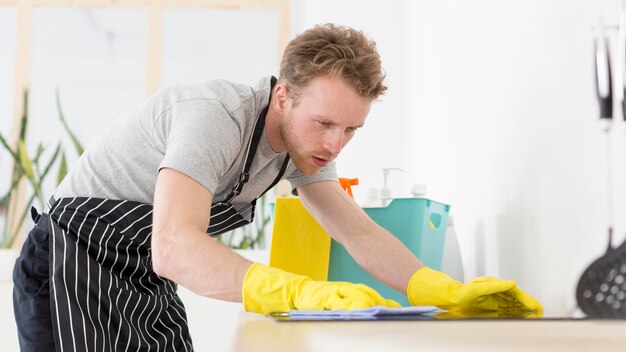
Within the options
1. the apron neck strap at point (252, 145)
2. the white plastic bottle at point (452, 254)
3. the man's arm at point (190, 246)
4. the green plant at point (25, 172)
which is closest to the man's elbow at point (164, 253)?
the man's arm at point (190, 246)

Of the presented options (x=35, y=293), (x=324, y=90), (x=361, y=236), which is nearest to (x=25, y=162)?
(x=35, y=293)

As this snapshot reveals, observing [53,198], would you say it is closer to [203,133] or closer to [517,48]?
[203,133]

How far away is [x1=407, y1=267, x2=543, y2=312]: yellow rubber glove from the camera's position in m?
1.17

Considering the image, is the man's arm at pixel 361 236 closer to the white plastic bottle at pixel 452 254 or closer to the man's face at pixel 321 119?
the man's face at pixel 321 119

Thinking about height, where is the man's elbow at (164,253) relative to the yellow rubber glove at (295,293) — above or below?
above

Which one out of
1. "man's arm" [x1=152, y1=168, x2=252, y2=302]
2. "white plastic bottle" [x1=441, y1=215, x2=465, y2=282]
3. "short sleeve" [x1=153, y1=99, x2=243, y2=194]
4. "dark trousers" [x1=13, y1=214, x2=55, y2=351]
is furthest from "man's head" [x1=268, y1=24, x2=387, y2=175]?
"white plastic bottle" [x1=441, y1=215, x2=465, y2=282]

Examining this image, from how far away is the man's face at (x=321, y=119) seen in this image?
1.40 metres

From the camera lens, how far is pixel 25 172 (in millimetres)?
3303

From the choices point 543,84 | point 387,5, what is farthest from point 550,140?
point 387,5

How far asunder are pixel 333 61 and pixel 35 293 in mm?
742

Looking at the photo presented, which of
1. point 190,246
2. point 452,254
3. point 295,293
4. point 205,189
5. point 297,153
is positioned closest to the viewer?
point 295,293

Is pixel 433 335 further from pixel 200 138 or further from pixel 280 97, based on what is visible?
pixel 280 97

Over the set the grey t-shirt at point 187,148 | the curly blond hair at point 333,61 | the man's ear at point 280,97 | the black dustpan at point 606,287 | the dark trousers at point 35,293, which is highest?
the curly blond hair at point 333,61

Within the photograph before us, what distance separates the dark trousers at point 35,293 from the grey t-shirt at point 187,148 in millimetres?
114
